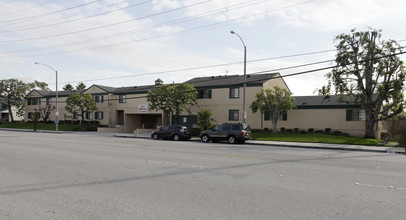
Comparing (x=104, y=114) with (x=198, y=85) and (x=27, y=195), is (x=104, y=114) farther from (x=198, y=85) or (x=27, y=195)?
(x=27, y=195)

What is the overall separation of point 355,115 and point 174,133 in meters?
18.6

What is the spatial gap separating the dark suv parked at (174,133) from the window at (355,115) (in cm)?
1659

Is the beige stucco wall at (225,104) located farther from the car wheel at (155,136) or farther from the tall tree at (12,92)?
the tall tree at (12,92)

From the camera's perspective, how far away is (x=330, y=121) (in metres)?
30.6

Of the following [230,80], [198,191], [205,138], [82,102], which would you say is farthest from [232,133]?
[82,102]

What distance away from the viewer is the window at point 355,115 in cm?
2947

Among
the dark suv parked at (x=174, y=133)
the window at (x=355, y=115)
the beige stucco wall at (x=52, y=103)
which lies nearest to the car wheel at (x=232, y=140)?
the dark suv parked at (x=174, y=133)

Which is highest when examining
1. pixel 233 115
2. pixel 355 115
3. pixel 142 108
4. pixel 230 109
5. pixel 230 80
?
pixel 230 80

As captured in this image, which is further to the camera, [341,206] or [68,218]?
[341,206]

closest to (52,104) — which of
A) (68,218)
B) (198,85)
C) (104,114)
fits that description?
(104,114)

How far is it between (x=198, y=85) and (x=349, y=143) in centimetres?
2057

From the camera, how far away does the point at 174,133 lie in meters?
26.7

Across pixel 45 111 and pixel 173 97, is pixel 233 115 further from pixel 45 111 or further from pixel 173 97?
pixel 45 111

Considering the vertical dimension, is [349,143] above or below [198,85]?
below
